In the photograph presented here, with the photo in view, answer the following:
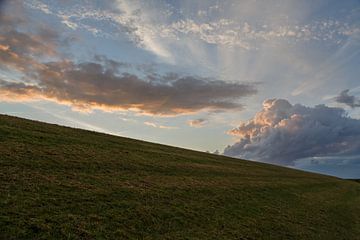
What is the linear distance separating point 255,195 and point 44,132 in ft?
85.1

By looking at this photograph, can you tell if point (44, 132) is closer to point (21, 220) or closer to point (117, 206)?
point (117, 206)

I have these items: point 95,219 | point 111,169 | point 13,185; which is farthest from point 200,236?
point 111,169

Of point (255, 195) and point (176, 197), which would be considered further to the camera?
point (255, 195)

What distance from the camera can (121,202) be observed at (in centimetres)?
2103

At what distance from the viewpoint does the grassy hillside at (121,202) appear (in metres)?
16.4

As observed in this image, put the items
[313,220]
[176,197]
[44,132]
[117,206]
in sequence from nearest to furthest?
[117,206], [176,197], [313,220], [44,132]

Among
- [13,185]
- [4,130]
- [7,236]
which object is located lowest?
[7,236]

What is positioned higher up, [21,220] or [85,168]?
[85,168]

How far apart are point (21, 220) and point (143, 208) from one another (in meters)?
7.94

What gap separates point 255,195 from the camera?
36.0m

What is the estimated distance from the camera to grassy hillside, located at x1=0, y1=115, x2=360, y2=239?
1636 cm

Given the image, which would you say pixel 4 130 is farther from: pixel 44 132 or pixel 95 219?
pixel 95 219

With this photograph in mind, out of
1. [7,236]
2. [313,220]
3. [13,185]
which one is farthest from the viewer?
[313,220]

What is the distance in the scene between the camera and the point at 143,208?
828 inches
